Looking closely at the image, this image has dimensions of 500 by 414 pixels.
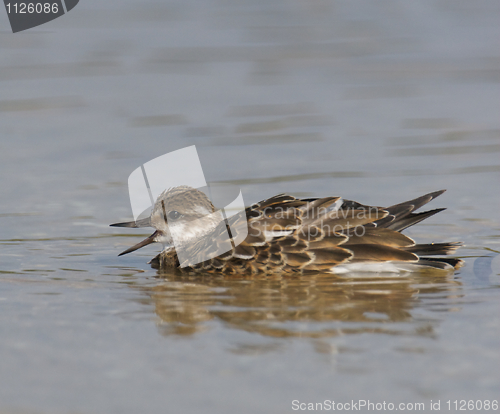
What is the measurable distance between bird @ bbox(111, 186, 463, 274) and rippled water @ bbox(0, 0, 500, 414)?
175 mm

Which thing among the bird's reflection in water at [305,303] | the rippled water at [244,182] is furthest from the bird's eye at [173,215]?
the bird's reflection in water at [305,303]

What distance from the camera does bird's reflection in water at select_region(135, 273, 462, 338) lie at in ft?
20.2

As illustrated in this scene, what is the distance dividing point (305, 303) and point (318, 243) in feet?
3.21

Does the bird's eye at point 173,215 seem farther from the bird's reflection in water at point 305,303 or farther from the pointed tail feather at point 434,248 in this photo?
the pointed tail feather at point 434,248

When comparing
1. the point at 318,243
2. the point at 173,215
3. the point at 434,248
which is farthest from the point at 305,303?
the point at 173,215

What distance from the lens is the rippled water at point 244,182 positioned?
17.5 feet

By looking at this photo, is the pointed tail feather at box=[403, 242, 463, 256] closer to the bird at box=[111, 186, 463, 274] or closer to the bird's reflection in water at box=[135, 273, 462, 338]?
the bird at box=[111, 186, 463, 274]

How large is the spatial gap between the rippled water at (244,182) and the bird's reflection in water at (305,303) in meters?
0.03

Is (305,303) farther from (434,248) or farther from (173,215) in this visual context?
(173,215)

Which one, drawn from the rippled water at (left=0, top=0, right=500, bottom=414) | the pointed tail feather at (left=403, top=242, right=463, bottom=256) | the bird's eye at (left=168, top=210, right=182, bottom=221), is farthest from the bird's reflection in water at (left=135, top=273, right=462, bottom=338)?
the bird's eye at (left=168, top=210, right=182, bottom=221)

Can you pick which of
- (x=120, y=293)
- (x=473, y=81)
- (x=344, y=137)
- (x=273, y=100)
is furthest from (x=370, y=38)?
(x=120, y=293)

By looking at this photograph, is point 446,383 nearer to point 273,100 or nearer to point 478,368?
point 478,368

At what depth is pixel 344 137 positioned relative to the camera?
39.0ft

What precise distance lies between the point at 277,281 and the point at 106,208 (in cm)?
340
